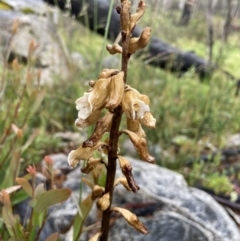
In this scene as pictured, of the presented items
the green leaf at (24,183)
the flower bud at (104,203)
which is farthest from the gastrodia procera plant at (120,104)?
the green leaf at (24,183)

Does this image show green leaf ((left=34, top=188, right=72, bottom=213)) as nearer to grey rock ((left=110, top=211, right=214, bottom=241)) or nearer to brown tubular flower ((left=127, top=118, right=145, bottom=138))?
brown tubular flower ((left=127, top=118, right=145, bottom=138))

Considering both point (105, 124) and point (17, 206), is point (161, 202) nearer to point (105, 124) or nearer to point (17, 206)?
point (17, 206)

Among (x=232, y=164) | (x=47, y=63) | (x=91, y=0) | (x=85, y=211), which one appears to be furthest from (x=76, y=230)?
(x=47, y=63)

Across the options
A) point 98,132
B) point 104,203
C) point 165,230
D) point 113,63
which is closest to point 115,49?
point 98,132

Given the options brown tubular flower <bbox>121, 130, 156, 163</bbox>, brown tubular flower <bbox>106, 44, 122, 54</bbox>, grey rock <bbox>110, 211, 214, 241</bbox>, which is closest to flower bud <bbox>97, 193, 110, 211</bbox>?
brown tubular flower <bbox>121, 130, 156, 163</bbox>

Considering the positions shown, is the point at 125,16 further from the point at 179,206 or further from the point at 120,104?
the point at 179,206

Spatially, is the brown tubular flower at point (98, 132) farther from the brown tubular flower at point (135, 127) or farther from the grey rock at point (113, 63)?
the grey rock at point (113, 63)

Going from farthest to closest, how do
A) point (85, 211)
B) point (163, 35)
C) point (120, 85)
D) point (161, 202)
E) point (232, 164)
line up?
point (163, 35), point (232, 164), point (161, 202), point (85, 211), point (120, 85)
